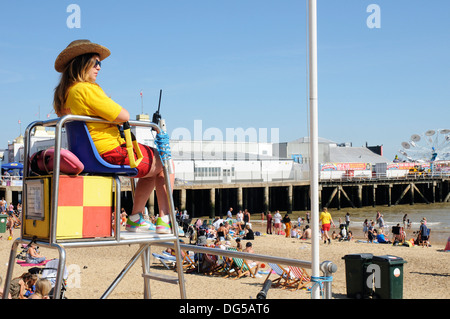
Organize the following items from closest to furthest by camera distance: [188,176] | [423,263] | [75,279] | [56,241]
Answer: [56,241]
[75,279]
[423,263]
[188,176]

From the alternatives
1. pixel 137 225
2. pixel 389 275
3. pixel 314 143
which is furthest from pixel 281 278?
pixel 314 143

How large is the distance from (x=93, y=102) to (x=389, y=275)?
7.23m

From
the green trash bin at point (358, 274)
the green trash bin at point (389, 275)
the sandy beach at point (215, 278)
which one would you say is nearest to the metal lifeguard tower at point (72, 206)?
the green trash bin at point (389, 275)

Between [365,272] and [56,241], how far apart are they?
8.10 m

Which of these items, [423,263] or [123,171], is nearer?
[123,171]

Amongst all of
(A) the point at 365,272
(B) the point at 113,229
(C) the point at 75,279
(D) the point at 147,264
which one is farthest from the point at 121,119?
(C) the point at 75,279

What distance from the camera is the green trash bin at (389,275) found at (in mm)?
8602

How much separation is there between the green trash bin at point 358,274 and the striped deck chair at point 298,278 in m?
1.83

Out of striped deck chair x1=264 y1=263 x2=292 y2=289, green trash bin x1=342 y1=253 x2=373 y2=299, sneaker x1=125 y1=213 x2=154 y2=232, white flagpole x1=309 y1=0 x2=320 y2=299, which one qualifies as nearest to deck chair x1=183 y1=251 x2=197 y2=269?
striped deck chair x1=264 y1=263 x2=292 y2=289

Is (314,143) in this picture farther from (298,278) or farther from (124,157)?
(298,278)

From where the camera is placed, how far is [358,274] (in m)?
9.67

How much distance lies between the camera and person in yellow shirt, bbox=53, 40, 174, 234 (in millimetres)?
2756

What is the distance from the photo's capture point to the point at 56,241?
2512 mm
